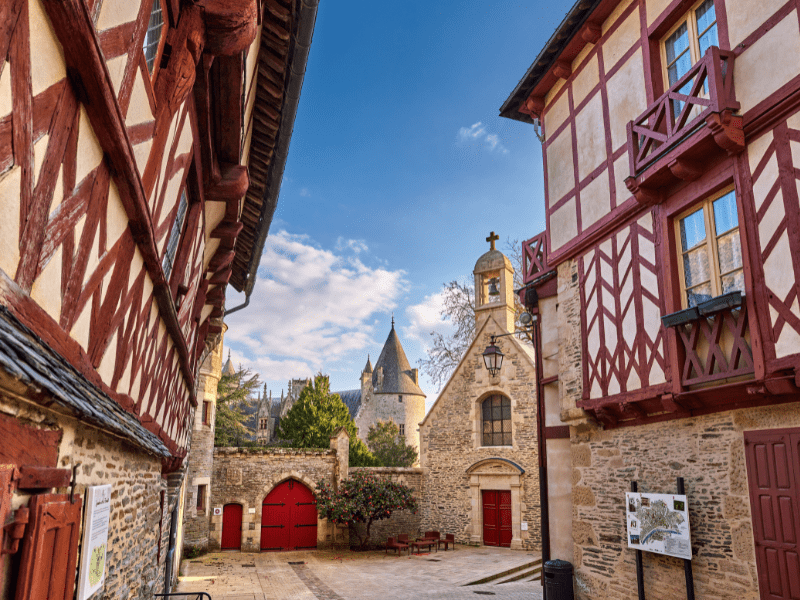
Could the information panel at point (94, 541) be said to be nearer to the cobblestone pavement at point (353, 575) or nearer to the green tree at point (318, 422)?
the cobblestone pavement at point (353, 575)

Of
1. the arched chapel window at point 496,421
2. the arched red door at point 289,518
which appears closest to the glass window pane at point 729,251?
the arched chapel window at point 496,421

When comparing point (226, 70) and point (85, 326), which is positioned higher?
point (226, 70)

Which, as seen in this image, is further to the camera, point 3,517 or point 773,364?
point 773,364

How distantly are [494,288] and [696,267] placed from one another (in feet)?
38.4

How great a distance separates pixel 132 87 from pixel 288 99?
2.45 metres

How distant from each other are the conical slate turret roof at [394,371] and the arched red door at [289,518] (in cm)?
2038

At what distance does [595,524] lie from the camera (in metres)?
6.88

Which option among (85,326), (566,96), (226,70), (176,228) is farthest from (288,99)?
(566,96)

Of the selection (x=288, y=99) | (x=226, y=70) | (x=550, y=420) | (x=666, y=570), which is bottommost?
(x=666, y=570)

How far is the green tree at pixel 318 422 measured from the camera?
75.3ft

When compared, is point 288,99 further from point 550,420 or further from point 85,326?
point 550,420

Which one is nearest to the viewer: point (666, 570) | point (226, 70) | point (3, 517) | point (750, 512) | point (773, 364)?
point (3, 517)

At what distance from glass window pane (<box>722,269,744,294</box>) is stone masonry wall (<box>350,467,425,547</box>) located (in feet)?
43.1

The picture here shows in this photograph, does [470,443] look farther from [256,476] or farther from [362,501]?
[256,476]
